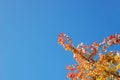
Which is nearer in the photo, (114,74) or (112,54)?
(114,74)

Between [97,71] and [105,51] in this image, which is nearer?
[97,71]

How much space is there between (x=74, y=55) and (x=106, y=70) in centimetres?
243

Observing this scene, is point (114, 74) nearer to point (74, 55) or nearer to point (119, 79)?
point (119, 79)

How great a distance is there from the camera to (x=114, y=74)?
1856 cm

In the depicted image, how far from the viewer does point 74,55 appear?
2042 cm

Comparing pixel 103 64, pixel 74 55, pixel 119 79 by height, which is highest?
pixel 74 55

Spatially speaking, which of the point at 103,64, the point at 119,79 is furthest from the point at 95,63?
the point at 119,79

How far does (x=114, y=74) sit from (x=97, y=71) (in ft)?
2.93

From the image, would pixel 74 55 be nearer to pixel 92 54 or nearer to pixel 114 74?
pixel 92 54

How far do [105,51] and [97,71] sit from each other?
1817 mm

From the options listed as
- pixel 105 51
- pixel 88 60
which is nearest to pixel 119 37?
pixel 105 51

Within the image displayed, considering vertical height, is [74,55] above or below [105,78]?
above

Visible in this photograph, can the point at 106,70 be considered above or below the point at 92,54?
below

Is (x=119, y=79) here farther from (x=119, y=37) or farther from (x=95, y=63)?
(x=119, y=37)
